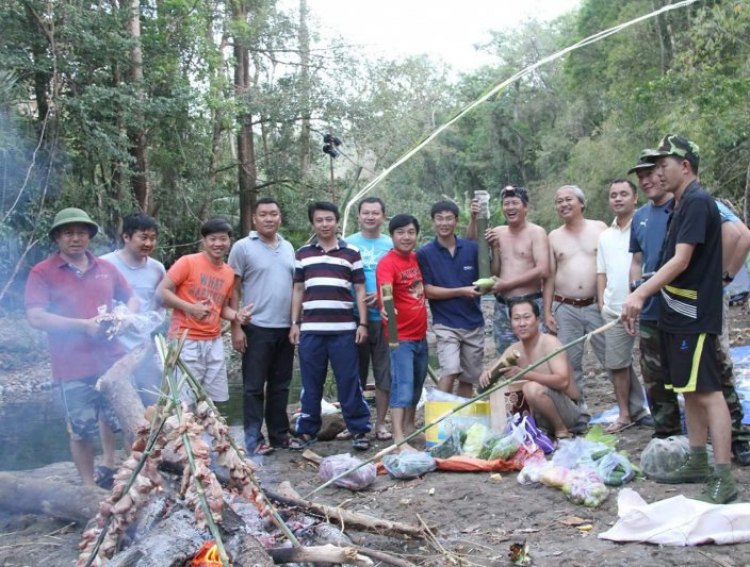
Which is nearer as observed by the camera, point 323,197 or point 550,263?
point 550,263

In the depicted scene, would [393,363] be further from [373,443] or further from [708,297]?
[708,297]

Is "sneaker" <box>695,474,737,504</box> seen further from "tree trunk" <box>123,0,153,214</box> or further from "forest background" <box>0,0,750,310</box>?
"tree trunk" <box>123,0,153,214</box>

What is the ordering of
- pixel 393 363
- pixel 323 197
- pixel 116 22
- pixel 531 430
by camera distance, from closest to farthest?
pixel 531 430
pixel 393 363
pixel 116 22
pixel 323 197

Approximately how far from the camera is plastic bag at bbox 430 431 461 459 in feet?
16.6

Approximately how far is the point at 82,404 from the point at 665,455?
11.7 ft

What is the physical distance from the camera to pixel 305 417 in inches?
234

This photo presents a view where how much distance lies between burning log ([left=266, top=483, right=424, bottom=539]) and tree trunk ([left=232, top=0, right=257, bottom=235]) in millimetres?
17409

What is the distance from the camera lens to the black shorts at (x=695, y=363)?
3.76m

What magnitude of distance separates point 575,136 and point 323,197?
15.2 m

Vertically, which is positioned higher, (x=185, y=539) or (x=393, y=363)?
(x=393, y=363)

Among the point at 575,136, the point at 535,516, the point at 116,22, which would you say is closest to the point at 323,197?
the point at 116,22

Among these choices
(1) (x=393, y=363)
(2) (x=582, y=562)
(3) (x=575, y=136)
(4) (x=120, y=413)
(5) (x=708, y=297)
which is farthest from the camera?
(3) (x=575, y=136)

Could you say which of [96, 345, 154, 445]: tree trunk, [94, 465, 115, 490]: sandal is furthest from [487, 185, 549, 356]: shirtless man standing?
[94, 465, 115, 490]: sandal

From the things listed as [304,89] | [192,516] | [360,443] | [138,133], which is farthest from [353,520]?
[304,89]
